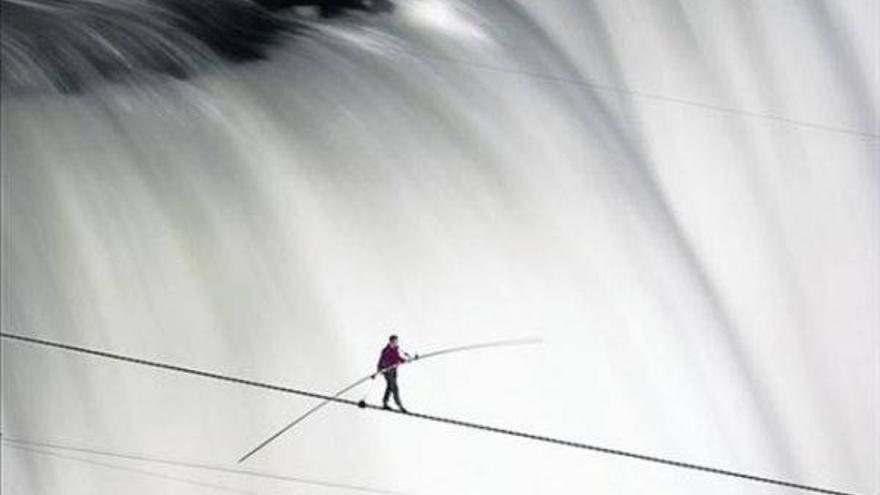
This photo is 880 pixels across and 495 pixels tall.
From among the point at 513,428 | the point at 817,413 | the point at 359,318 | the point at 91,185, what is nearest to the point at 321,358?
the point at 359,318

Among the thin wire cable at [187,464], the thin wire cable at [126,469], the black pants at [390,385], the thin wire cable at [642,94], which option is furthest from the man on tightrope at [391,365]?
the thin wire cable at [642,94]

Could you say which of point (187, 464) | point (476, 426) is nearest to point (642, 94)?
point (476, 426)

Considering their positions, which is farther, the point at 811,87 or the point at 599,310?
the point at 811,87

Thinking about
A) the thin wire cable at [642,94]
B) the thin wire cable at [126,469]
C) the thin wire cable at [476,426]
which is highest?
the thin wire cable at [642,94]

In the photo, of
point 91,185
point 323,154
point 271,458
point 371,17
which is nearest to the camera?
point 271,458

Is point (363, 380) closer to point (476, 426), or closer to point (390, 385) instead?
point (390, 385)

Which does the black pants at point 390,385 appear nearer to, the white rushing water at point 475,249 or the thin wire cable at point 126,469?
the white rushing water at point 475,249

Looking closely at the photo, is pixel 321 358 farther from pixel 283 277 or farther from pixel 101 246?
pixel 101 246
